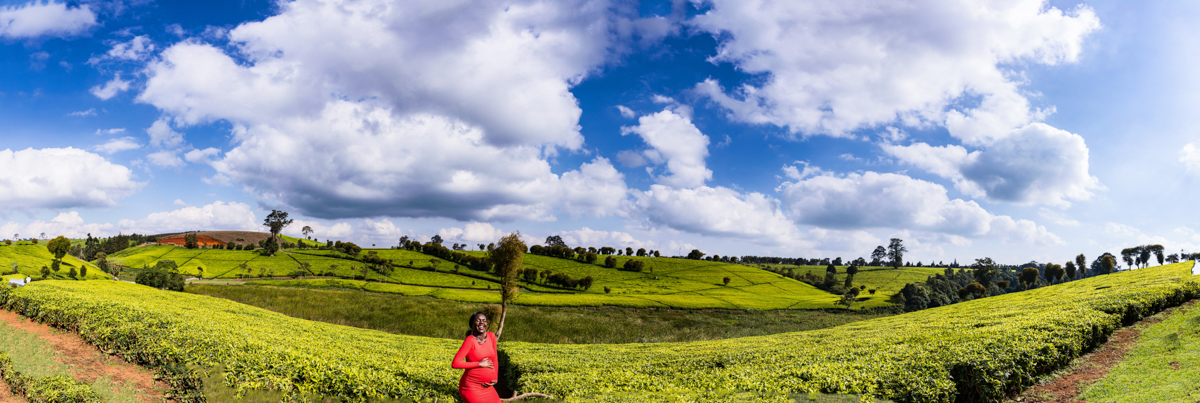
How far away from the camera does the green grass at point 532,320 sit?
46.3 metres

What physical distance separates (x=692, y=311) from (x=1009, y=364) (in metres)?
63.6

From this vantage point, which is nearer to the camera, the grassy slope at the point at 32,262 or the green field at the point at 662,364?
the green field at the point at 662,364

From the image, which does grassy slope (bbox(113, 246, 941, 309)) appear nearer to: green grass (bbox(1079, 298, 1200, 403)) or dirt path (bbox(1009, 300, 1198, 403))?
dirt path (bbox(1009, 300, 1198, 403))

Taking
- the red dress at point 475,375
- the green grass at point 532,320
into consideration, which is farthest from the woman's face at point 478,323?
the green grass at point 532,320

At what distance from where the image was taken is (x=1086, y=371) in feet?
44.5

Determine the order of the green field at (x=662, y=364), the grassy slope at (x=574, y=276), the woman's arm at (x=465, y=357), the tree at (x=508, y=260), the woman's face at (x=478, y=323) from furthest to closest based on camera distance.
→ the grassy slope at (x=574, y=276), the tree at (x=508, y=260), the green field at (x=662, y=364), the woman's face at (x=478, y=323), the woman's arm at (x=465, y=357)

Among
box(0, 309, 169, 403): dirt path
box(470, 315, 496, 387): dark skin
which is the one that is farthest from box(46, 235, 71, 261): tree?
box(470, 315, 496, 387): dark skin

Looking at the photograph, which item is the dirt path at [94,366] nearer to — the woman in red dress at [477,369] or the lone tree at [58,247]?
the woman in red dress at [477,369]

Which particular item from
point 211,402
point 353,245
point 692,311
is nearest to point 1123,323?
point 211,402

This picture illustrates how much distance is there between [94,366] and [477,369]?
13.6 metres

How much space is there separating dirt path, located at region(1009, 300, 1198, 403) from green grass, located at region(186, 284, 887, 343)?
114ft

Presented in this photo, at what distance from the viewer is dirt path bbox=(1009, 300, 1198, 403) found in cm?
1162

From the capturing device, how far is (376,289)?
8619 cm

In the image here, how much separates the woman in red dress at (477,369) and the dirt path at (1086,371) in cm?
1361
